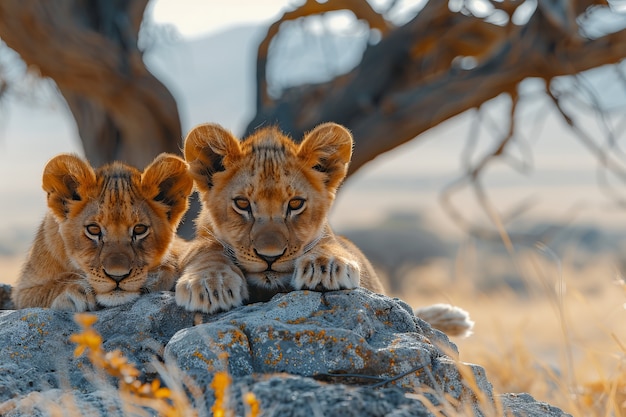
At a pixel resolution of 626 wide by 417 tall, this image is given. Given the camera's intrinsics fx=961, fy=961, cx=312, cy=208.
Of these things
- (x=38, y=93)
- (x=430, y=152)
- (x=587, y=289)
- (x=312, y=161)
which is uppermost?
(x=312, y=161)

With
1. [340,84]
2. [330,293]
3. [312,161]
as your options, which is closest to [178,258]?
[312,161]

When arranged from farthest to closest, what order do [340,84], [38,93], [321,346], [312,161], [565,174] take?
[565,174]
[38,93]
[340,84]
[312,161]
[321,346]

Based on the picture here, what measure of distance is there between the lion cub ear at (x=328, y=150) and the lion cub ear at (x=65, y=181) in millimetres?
1169

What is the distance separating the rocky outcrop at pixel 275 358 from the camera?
3291mm

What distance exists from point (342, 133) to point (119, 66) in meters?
4.82

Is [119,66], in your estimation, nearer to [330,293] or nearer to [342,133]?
[342,133]

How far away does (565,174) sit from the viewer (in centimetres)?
11281

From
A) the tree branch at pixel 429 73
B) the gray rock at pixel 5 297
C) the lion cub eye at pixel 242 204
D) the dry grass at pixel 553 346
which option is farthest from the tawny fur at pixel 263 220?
the tree branch at pixel 429 73

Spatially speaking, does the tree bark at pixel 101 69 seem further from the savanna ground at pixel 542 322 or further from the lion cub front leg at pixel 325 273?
the lion cub front leg at pixel 325 273

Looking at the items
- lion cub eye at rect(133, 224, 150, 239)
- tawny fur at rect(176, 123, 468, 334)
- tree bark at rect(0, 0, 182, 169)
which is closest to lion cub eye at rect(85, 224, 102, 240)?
lion cub eye at rect(133, 224, 150, 239)

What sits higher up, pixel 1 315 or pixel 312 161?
pixel 312 161

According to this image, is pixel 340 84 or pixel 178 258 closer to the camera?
pixel 178 258

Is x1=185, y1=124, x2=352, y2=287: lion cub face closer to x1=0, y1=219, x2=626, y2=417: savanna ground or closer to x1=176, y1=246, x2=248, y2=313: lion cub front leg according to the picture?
x1=176, y1=246, x2=248, y2=313: lion cub front leg

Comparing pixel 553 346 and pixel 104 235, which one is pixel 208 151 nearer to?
pixel 104 235
